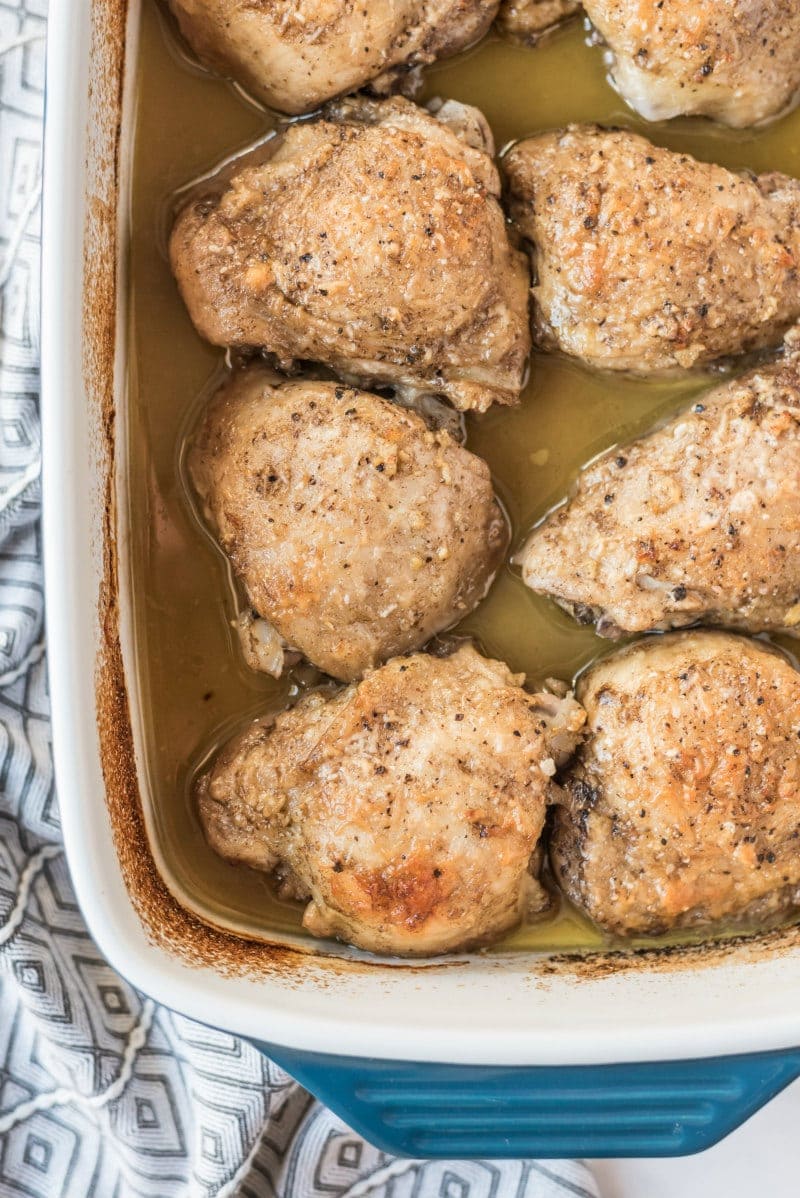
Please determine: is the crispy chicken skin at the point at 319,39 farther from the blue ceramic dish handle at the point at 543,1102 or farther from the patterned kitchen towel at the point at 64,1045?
the blue ceramic dish handle at the point at 543,1102

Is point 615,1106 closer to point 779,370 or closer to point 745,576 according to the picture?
point 745,576

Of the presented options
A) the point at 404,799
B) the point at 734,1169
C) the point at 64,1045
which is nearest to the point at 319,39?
the point at 404,799

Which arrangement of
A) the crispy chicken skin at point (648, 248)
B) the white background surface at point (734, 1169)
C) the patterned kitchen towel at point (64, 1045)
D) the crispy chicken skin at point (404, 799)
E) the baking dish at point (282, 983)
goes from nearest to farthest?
the baking dish at point (282, 983) < the crispy chicken skin at point (404, 799) < the crispy chicken skin at point (648, 248) < the patterned kitchen towel at point (64, 1045) < the white background surface at point (734, 1169)

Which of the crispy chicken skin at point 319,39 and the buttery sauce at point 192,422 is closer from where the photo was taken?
the crispy chicken skin at point 319,39

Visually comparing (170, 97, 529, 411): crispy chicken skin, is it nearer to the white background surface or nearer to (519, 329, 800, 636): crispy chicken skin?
(519, 329, 800, 636): crispy chicken skin

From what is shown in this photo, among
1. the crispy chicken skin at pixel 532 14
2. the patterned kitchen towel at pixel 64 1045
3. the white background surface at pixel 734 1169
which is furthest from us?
the white background surface at pixel 734 1169

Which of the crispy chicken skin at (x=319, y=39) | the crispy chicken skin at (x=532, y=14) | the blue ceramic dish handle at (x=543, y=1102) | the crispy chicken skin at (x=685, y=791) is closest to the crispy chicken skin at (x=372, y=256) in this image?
the crispy chicken skin at (x=319, y=39)
